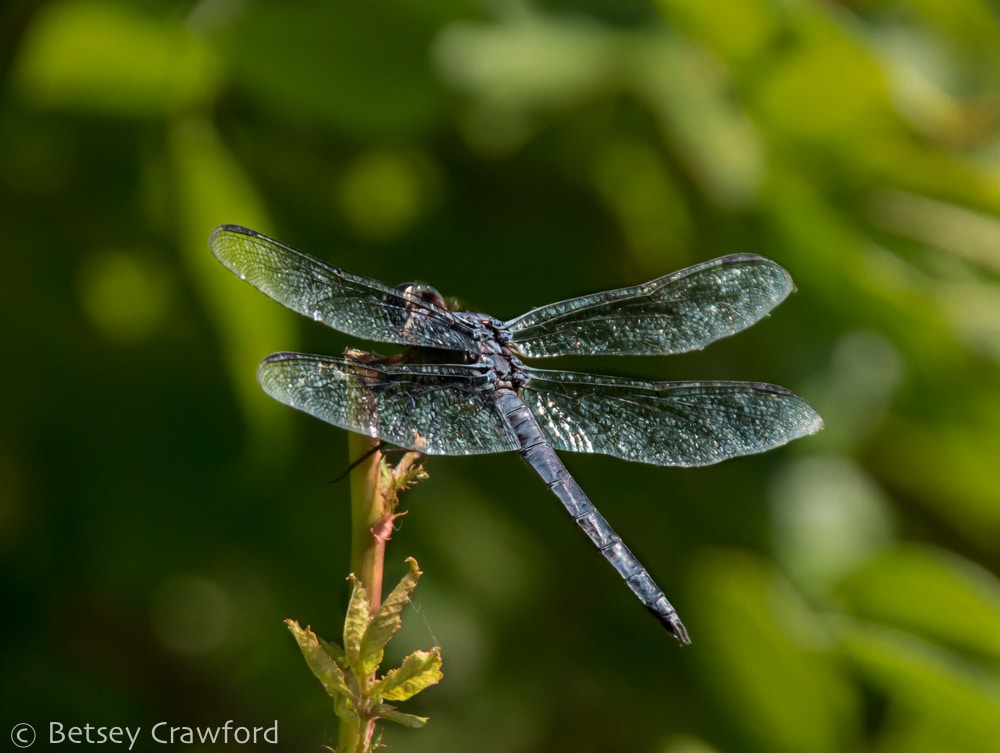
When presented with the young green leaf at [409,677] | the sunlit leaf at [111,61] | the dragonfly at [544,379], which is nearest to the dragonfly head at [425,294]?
the dragonfly at [544,379]

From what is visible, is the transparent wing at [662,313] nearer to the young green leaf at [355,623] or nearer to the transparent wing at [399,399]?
the transparent wing at [399,399]

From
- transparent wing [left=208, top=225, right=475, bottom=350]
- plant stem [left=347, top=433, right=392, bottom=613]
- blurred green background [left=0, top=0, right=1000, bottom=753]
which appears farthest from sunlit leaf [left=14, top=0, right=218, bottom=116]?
plant stem [left=347, top=433, right=392, bottom=613]

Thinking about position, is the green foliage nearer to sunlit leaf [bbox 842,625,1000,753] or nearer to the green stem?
the green stem

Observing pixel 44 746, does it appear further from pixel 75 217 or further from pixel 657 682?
pixel 657 682

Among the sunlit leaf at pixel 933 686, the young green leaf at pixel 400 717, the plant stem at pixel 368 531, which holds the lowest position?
the sunlit leaf at pixel 933 686

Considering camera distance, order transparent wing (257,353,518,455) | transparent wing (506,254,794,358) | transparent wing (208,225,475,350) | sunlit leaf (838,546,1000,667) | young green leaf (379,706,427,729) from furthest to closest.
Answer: transparent wing (506,254,794,358) < sunlit leaf (838,546,1000,667) < transparent wing (208,225,475,350) < transparent wing (257,353,518,455) < young green leaf (379,706,427,729)

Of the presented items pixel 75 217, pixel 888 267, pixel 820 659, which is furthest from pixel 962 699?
pixel 75 217

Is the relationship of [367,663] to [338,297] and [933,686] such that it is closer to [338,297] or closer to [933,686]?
[338,297]
